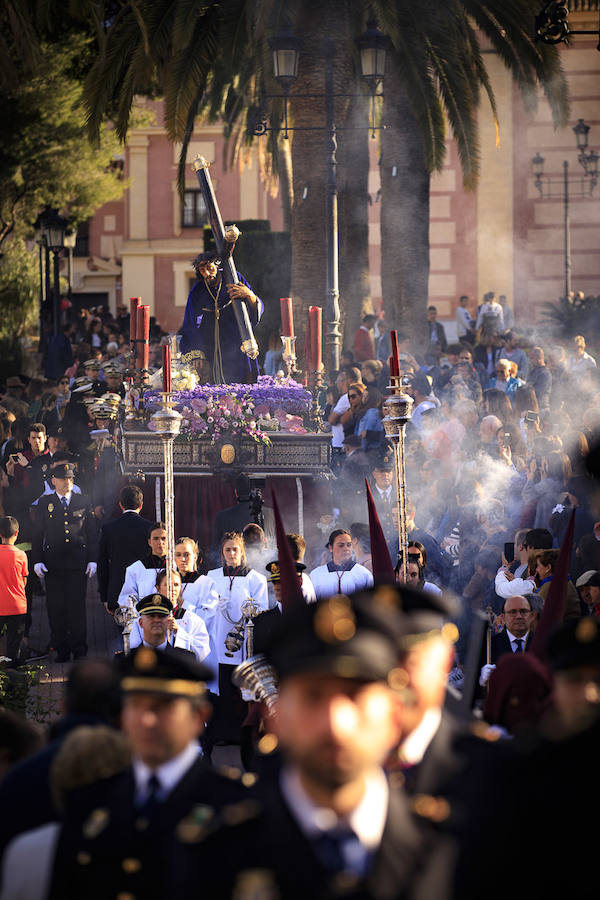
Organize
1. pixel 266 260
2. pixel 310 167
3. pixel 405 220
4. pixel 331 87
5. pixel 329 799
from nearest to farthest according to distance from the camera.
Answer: pixel 329 799 → pixel 331 87 → pixel 310 167 → pixel 405 220 → pixel 266 260

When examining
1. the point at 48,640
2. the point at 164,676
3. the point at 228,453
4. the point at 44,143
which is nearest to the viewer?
the point at 164,676

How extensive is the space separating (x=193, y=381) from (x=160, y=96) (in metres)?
13.1

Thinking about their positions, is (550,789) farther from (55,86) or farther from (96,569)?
(55,86)

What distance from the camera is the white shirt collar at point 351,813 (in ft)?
Result: 8.95

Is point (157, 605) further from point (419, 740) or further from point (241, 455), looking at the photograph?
point (241, 455)

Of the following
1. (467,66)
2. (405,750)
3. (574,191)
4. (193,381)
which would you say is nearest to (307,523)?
(193,381)

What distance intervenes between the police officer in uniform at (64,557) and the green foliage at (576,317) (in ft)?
33.4

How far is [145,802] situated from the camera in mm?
3486

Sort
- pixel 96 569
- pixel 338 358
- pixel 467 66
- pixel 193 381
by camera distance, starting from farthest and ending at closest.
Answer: pixel 467 66 < pixel 338 358 < pixel 193 381 < pixel 96 569

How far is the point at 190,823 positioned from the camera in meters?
3.00

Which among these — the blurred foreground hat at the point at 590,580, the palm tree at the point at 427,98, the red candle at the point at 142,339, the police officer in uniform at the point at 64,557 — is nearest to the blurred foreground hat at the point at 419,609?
the blurred foreground hat at the point at 590,580

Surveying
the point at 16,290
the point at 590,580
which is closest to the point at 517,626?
the point at 590,580

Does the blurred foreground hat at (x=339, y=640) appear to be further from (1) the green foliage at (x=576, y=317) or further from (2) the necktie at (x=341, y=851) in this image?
(1) the green foliage at (x=576, y=317)

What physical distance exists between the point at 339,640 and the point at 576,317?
65.8ft
